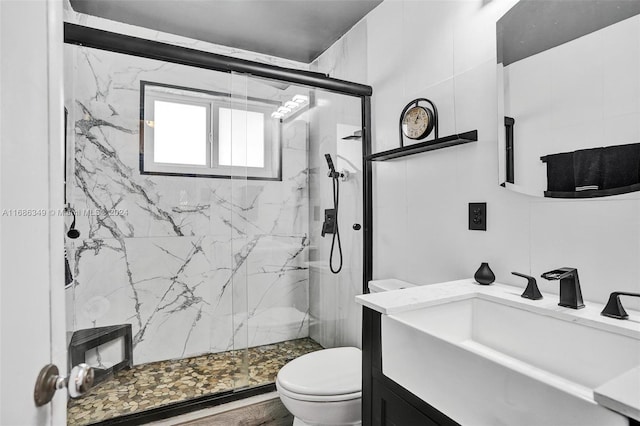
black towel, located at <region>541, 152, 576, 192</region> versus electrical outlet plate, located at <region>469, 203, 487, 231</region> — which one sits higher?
black towel, located at <region>541, 152, 576, 192</region>

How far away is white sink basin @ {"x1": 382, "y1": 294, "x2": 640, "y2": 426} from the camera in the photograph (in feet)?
2.10

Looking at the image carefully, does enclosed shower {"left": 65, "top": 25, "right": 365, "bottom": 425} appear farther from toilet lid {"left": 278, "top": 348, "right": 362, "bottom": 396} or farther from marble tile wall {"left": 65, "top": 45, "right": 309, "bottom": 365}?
toilet lid {"left": 278, "top": 348, "right": 362, "bottom": 396}

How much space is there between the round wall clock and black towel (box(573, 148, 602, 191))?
66 centimetres

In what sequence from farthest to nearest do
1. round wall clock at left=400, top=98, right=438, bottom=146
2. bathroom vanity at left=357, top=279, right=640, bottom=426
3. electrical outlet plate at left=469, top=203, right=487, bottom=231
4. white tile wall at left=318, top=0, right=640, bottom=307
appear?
1. round wall clock at left=400, top=98, right=438, bottom=146
2. electrical outlet plate at left=469, top=203, right=487, bottom=231
3. white tile wall at left=318, top=0, right=640, bottom=307
4. bathroom vanity at left=357, top=279, right=640, bottom=426

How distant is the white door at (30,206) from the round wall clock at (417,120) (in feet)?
4.85

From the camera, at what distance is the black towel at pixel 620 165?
1.00 m

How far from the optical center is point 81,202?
1.95 m

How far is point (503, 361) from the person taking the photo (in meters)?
0.72

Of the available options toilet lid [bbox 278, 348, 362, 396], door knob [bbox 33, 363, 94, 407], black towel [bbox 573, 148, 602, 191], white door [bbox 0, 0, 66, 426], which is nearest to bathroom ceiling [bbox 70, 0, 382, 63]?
black towel [bbox 573, 148, 602, 191]

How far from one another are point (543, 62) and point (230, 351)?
2.16 meters

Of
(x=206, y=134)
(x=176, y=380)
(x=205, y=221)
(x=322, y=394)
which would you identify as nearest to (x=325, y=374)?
(x=322, y=394)

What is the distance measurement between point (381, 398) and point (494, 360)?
1.82 feet

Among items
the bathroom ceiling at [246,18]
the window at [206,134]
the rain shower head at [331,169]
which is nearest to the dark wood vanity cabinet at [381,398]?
the rain shower head at [331,169]

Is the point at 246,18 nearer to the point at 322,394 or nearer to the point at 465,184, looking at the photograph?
the point at 465,184
